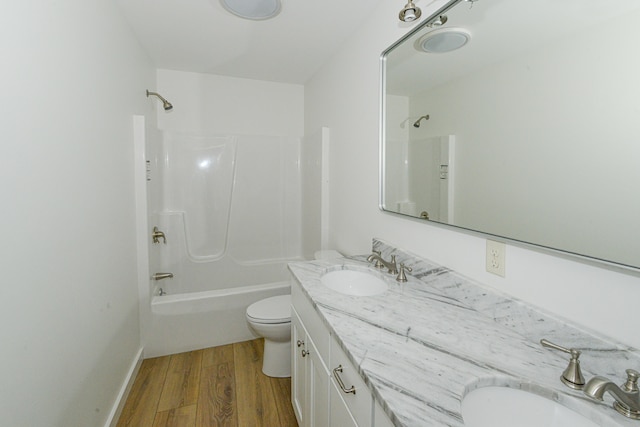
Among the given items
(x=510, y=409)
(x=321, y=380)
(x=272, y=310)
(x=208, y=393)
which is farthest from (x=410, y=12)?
(x=208, y=393)

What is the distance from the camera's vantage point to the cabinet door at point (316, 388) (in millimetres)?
1024

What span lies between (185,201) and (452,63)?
97.6 inches

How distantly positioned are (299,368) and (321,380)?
0.38m

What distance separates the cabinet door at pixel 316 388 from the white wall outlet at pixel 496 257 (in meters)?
0.69

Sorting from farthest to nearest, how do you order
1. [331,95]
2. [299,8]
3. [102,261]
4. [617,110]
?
[331,95] < [299,8] < [102,261] < [617,110]

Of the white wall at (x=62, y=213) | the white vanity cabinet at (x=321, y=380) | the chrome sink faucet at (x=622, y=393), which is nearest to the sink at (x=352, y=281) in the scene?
the white vanity cabinet at (x=321, y=380)

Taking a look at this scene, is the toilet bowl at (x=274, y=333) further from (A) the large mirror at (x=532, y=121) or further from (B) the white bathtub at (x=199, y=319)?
(A) the large mirror at (x=532, y=121)

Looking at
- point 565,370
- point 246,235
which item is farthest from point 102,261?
point 565,370

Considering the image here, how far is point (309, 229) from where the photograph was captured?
284 cm

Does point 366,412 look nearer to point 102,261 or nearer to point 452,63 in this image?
point 452,63

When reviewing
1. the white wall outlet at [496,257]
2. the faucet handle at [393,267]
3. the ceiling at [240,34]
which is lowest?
the faucet handle at [393,267]

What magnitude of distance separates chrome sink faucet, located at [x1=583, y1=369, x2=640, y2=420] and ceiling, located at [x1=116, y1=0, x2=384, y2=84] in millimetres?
1639

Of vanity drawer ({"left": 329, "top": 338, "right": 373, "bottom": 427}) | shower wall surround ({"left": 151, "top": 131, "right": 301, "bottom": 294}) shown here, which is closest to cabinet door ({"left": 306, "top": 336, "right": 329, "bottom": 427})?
vanity drawer ({"left": 329, "top": 338, "right": 373, "bottom": 427})

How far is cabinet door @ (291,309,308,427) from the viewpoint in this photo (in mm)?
1316
